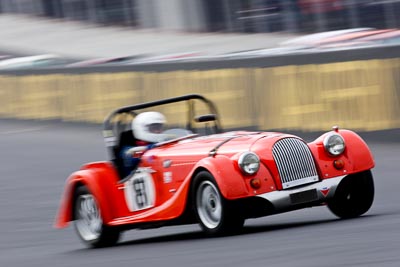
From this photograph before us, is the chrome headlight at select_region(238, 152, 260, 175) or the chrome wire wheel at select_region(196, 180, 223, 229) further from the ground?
the chrome headlight at select_region(238, 152, 260, 175)

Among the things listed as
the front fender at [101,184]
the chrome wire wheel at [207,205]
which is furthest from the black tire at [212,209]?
the front fender at [101,184]

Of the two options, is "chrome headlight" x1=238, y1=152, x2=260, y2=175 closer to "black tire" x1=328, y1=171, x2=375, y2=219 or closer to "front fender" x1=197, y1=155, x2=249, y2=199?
"front fender" x1=197, y1=155, x2=249, y2=199

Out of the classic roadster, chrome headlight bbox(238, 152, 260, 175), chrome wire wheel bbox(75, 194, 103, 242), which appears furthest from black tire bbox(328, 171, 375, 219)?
chrome wire wheel bbox(75, 194, 103, 242)

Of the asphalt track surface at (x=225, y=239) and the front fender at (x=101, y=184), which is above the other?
the front fender at (x=101, y=184)

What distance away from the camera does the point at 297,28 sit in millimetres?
35125

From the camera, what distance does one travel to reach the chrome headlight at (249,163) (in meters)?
9.80

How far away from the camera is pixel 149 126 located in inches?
447

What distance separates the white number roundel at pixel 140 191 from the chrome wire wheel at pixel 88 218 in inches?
16.8

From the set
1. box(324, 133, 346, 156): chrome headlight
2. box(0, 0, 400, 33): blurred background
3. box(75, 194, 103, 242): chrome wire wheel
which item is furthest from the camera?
box(0, 0, 400, 33): blurred background

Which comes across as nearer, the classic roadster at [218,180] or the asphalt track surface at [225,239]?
the asphalt track surface at [225,239]

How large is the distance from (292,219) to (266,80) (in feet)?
29.1

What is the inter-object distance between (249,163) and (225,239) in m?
0.65

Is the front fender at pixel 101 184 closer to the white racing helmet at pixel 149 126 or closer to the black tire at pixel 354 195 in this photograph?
the white racing helmet at pixel 149 126

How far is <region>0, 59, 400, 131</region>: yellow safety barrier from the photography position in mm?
18312
